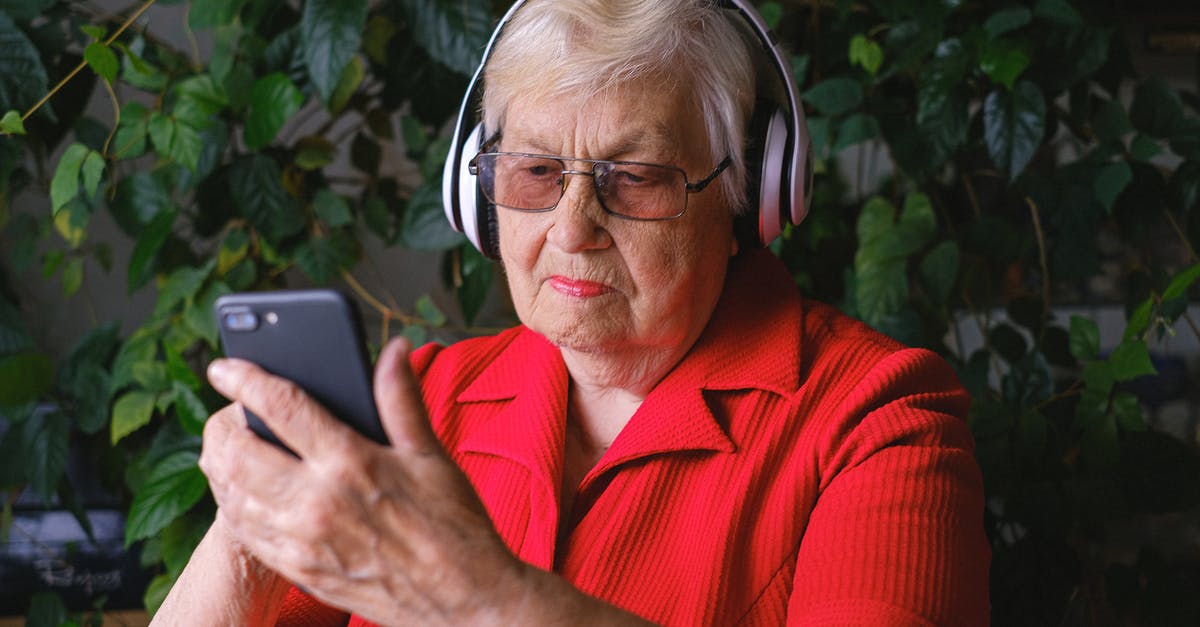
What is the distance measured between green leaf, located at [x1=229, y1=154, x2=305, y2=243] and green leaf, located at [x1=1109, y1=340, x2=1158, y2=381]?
1.30 meters

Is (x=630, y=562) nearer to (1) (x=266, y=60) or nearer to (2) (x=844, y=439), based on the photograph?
(2) (x=844, y=439)

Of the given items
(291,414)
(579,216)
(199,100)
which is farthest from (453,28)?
(291,414)

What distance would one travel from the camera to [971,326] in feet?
6.69

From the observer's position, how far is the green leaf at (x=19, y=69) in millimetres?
1455

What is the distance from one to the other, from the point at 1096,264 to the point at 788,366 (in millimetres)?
797

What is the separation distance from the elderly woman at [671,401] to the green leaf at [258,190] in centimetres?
67

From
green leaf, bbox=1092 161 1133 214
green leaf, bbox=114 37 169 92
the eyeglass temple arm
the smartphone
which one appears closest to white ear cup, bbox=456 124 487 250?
the eyeglass temple arm

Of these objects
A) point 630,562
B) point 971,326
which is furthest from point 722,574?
point 971,326

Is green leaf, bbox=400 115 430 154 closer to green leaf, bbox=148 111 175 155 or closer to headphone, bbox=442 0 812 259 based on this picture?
green leaf, bbox=148 111 175 155

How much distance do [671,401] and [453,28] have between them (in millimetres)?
775

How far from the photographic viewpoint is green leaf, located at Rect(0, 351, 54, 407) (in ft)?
5.47

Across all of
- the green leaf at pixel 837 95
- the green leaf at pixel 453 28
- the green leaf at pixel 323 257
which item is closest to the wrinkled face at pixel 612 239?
the green leaf at pixel 453 28

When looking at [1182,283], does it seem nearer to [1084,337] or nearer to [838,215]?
[1084,337]

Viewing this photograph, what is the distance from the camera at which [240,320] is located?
734mm
